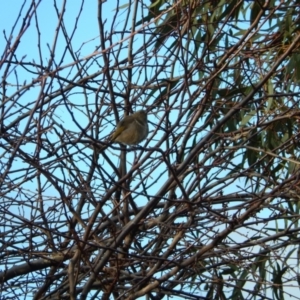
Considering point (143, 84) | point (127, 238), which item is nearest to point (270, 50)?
point (143, 84)

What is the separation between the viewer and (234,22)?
4785 mm

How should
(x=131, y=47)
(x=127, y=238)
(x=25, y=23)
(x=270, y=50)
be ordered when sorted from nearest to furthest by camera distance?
(x=25, y=23) → (x=127, y=238) → (x=131, y=47) → (x=270, y=50)

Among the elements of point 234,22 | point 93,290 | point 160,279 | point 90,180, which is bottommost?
point 160,279

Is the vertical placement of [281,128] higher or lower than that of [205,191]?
higher

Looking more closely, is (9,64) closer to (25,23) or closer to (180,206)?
(25,23)

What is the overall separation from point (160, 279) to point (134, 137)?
934 mm

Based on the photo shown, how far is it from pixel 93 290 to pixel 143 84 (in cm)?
109

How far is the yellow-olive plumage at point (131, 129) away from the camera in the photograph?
3.92 meters

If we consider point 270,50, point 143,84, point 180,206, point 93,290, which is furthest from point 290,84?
point 93,290

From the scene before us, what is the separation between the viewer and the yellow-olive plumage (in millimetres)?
3922

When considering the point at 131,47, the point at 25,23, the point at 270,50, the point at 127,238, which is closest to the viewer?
the point at 25,23

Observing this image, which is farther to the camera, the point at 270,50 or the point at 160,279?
the point at 270,50

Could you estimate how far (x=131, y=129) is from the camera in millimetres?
3920

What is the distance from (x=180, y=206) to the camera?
3.68 m
